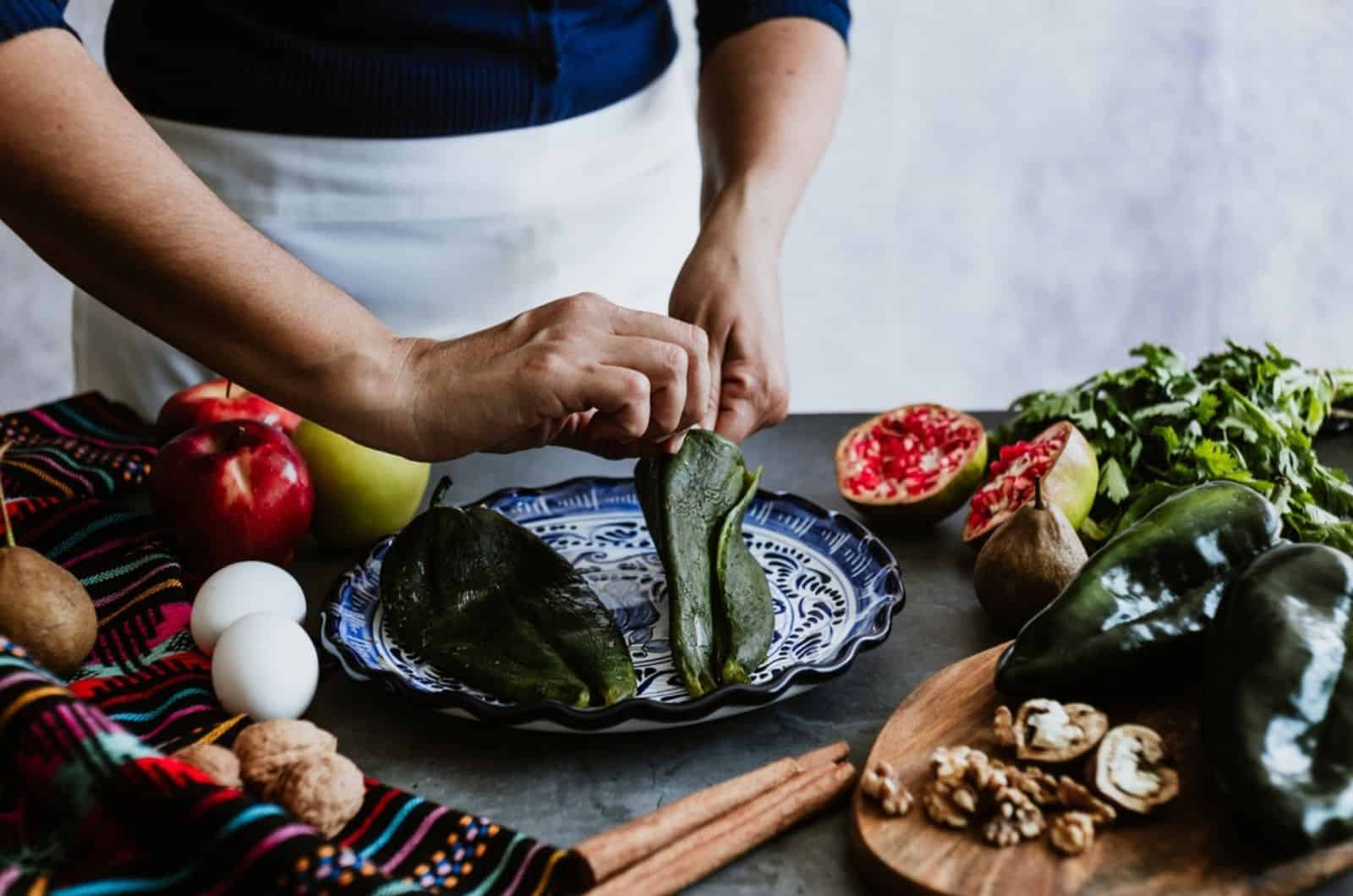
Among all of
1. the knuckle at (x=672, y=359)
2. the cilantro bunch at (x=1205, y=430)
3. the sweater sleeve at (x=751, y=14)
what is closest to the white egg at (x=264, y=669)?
the knuckle at (x=672, y=359)

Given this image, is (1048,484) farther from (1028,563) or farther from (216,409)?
(216,409)

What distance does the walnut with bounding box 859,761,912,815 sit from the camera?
40.8 inches

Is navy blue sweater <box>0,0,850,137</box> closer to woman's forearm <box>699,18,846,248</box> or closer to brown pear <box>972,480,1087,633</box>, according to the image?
woman's forearm <box>699,18,846,248</box>

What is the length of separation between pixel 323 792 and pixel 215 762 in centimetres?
9

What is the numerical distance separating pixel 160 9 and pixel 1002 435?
138 centimetres

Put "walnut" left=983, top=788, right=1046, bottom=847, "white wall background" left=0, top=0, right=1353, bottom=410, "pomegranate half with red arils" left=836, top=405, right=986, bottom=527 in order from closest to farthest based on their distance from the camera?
"walnut" left=983, top=788, right=1046, bottom=847 → "pomegranate half with red arils" left=836, top=405, right=986, bottom=527 → "white wall background" left=0, top=0, right=1353, bottom=410

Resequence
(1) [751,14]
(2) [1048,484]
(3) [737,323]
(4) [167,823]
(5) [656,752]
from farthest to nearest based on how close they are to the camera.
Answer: (1) [751,14], (3) [737,323], (2) [1048,484], (5) [656,752], (4) [167,823]

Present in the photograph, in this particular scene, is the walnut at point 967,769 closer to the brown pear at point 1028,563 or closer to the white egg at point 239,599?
the brown pear at point 1028,563

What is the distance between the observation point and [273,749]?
1.06 meters

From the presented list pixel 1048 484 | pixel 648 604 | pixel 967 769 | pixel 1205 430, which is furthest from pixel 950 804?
pixel 1205 430

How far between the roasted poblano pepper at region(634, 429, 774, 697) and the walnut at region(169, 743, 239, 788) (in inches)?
17.1

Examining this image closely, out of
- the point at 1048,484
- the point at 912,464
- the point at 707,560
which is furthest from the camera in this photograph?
the point at 912,464

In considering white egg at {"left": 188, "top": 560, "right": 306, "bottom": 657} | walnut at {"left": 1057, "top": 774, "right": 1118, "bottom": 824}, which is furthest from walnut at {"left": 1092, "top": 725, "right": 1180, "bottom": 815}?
white egg at {"left": 188, "top": 560, "right": 306, "bottom": 657}

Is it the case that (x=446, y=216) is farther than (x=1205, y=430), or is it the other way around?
(x=446, y=216)
